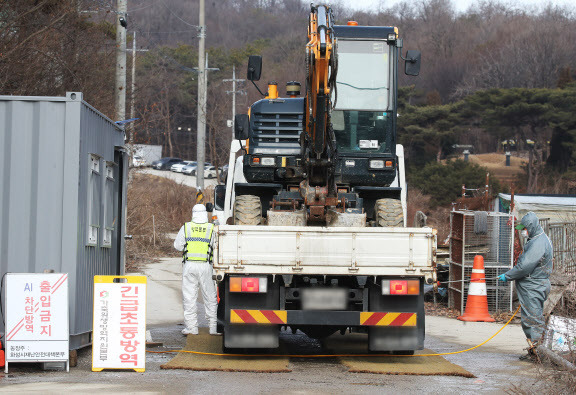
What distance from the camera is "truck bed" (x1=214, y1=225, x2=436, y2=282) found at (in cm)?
979

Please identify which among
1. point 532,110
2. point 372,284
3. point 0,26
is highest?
point 532,110

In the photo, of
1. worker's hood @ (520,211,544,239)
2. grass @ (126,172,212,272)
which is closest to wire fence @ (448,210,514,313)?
worker's hood @ (520,211,544,239)

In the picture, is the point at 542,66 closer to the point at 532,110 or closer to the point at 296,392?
the point at 532,110

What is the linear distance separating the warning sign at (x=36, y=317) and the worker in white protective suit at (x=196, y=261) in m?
3.40

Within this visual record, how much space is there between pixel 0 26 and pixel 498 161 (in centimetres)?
5622

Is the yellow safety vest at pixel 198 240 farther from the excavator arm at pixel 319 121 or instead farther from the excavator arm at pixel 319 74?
the excavator arm at pixel 319 74

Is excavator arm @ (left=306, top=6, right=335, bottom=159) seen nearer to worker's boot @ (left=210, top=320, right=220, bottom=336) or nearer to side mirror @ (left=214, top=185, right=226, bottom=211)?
side mirror @ (left=214, top=185, right=226, bottom=211)

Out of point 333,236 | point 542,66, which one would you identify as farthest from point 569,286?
point 542,66

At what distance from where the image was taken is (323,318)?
10008 millimetres

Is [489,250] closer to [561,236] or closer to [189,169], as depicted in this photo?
[561,236]

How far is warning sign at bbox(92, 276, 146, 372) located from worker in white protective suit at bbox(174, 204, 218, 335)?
10.3 feet

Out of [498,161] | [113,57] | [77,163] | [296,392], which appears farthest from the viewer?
[498,161]

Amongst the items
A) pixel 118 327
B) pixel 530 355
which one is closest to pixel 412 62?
pixel 530 355

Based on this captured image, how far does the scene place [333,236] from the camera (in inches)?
387
